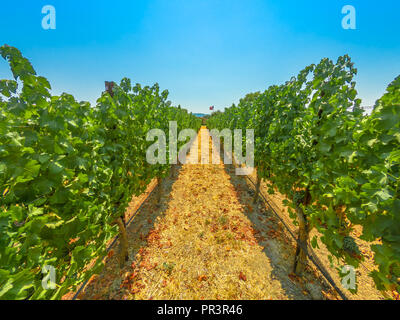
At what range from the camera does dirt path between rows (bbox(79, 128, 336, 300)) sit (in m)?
3.58

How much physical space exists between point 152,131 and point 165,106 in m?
2.49

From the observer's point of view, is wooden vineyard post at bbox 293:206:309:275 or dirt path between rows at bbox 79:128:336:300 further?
wooden vineyard post at bbox 293:206:309:275

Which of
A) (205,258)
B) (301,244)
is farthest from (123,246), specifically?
(301,244)

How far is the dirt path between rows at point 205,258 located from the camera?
11.7ft

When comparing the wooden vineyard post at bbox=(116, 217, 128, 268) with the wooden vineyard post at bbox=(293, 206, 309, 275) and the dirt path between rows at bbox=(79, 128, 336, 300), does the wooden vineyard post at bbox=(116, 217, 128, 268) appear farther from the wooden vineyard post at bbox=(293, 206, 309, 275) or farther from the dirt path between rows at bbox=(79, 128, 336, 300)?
the wooden vineyard post at bbox=(293, 206, 309, 275)

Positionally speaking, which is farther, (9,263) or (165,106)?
(165,106)

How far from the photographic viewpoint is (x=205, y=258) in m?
4.41

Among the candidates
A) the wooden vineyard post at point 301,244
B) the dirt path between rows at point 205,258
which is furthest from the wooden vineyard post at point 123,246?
the wooden vineyard post at point 301,244

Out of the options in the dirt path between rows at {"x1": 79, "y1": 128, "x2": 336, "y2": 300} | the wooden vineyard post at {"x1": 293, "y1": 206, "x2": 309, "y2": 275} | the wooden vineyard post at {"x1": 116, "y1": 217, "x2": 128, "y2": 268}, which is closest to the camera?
the dirt path between rows at {"x1": 79, "y1": 128, "x2": 336, "y2": 300}

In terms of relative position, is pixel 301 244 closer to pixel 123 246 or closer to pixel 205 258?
pixel 205 258

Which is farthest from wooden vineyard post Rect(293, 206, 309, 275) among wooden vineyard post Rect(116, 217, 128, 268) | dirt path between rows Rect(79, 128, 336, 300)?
wooden vineyard post Rect(116, 217, 128, 268)
